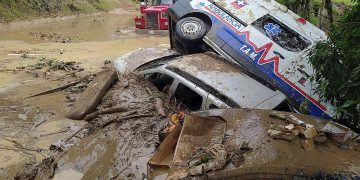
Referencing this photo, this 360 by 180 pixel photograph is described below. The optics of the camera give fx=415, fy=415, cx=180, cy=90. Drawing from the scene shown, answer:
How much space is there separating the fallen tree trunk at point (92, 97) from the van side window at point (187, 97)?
1.41 m

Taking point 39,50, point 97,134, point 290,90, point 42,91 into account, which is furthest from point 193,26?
point 39,50

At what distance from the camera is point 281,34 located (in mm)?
7098

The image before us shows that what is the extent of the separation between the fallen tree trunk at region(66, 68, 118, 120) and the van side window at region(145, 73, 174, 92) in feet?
2.27

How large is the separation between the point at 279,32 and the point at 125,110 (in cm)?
309

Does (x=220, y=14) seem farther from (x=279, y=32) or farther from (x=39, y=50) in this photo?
(x=39, y=50)

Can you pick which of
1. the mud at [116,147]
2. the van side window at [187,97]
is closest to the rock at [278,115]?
the mud at [116,147]

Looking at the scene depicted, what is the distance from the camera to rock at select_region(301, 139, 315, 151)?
11.8ft

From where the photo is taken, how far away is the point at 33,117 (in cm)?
720

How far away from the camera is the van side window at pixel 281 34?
22.5 ft

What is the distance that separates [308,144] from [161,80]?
3173 millimetres

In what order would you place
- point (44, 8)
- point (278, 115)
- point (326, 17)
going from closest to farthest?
point (278, 115) < point (326, 17) < point (44, 8)

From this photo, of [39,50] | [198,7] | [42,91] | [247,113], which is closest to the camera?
[247,113]

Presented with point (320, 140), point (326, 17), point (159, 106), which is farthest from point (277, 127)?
point (326, 17)

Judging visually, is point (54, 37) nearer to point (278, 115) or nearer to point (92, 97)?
point (92, 97)
